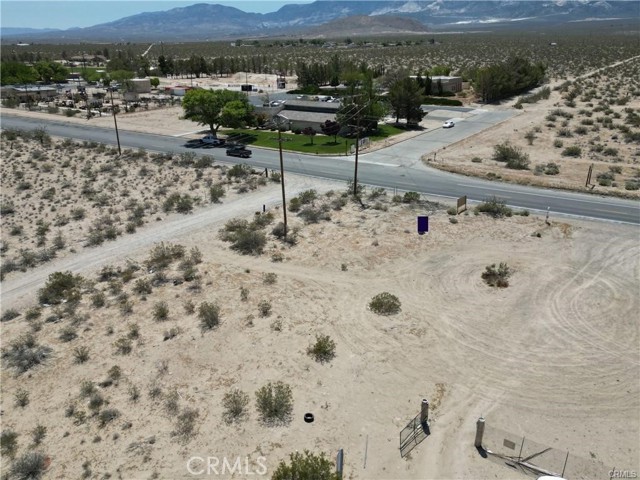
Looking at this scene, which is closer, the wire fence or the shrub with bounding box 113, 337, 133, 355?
the wire fence

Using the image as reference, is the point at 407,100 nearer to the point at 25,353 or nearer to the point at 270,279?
the point at 270,279

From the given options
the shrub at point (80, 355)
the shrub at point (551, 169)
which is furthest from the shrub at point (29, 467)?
the shrub at point (551, 169)

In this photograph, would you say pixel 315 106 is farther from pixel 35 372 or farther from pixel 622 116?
pixel 35 372

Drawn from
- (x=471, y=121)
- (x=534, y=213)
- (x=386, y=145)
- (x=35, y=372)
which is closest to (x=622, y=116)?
(x=471, y=121)

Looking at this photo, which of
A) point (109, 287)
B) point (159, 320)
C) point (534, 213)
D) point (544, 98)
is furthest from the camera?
point (544, 98)

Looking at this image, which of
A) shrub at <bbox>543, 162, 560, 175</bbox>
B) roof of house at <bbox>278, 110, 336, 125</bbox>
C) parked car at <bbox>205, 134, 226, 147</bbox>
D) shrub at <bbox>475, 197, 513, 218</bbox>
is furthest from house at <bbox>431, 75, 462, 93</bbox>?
shrub at <bbox>475, 197, 513, 218</bbox>

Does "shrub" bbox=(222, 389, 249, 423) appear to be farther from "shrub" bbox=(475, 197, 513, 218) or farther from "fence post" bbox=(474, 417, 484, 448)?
"shrub" bbox=(475, 197, 513, 218)

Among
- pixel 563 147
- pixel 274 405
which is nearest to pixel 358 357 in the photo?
pixel 274 405
